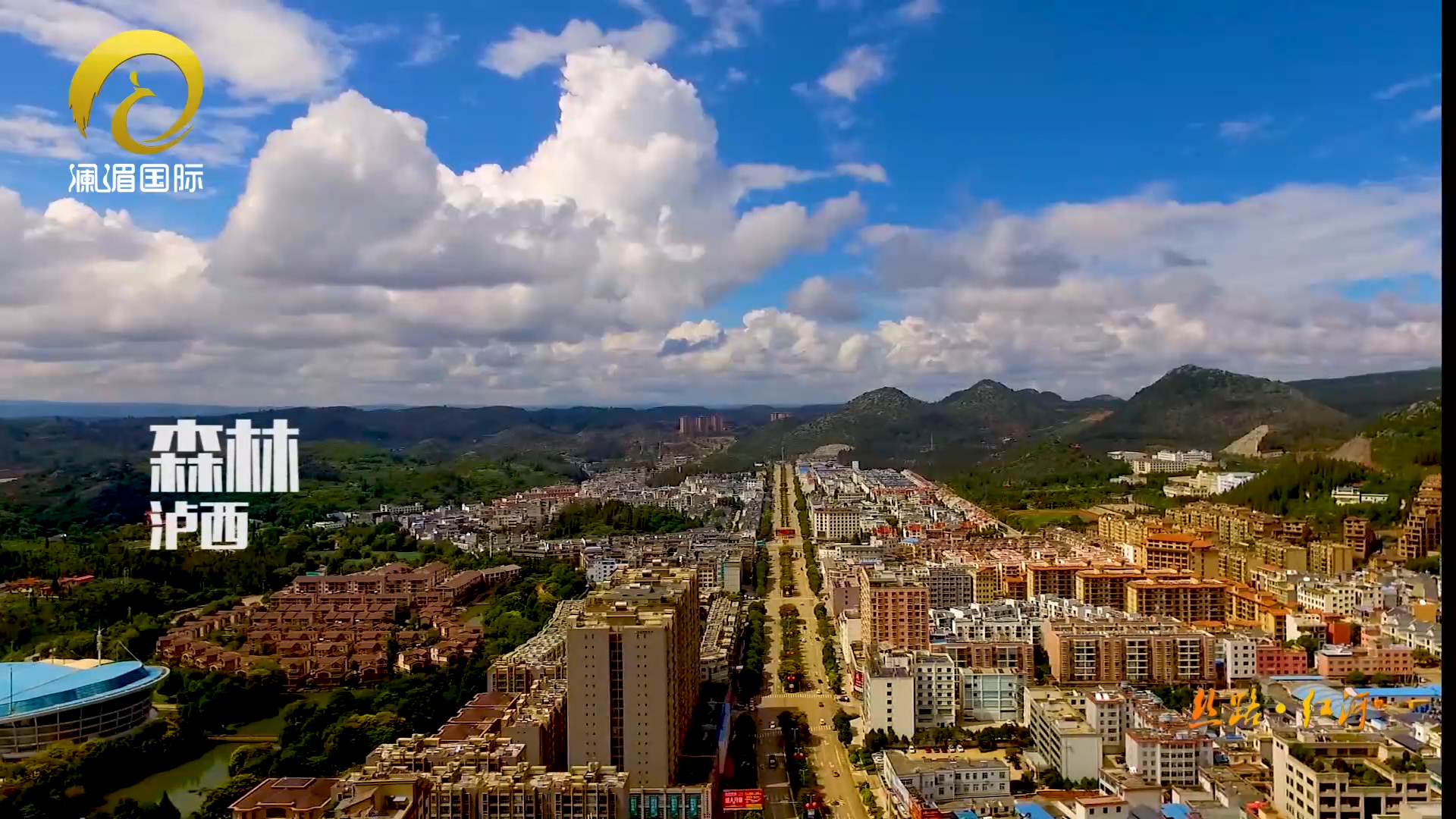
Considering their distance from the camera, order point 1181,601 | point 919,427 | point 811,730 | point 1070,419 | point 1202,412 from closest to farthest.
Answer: point 811,730 < point 1181,601 < point 1202,412 < point 1070,419 < point 919,427

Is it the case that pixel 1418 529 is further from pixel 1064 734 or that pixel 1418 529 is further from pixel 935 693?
pixel 1064 734

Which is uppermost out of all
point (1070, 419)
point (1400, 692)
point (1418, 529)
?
point (1070, 419)

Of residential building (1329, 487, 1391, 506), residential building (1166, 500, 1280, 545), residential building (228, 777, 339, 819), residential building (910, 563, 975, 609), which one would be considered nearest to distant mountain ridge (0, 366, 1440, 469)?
residential building (1329, 487, 1391, 506)

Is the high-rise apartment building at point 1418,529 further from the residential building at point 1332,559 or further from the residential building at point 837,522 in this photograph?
the residential building at point 837,522

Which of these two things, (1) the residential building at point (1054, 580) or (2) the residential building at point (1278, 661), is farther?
(1) the residential building at point (1054, 580)

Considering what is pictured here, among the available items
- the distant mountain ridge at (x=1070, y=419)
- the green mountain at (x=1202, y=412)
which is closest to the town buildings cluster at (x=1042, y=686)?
the distant mountain ridge at (x=1070, y=419)

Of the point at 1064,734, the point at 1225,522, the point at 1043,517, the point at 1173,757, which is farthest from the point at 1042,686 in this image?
the point at 1043,517
